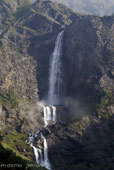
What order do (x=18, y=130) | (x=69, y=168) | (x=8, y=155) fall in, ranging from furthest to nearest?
(x=18, y=130) → (x=69, y=168) → (x=8, y=155)

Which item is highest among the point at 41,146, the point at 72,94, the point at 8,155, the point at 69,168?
the point at 72,94

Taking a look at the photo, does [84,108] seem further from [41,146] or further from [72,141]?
[41,146]

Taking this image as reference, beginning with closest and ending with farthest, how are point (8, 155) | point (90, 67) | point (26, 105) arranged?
point (8, 155), point (26, 105), point (90, 67)

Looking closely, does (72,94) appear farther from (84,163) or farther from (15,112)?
(84,163)

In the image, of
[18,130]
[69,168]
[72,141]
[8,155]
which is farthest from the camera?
[18,130]

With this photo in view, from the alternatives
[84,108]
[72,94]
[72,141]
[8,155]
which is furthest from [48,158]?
[8,155]

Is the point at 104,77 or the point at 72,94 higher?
the point at 104,77

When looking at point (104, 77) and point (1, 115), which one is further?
point (104, 77)

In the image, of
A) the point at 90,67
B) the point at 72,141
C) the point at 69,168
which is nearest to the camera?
the point at 69,168

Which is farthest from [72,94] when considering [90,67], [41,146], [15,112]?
[41,146]
